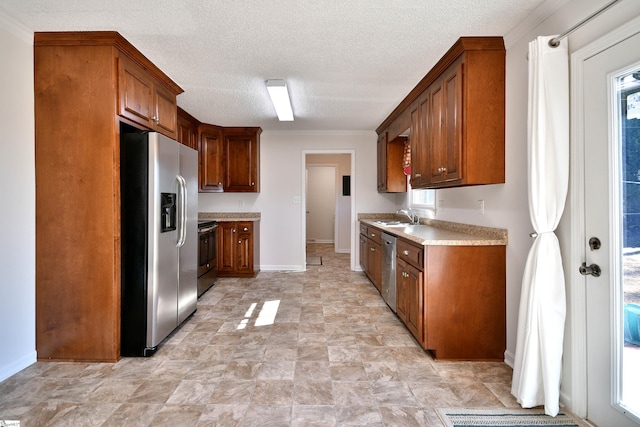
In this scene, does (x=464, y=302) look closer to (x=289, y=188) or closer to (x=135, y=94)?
(x=135, y=94)

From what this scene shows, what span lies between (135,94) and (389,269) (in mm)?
2826

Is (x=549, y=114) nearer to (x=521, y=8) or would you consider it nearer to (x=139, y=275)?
(x=521, y=8)

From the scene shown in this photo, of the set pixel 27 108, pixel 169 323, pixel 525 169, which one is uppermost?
pixel 27 108

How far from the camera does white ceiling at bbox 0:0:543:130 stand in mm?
1985

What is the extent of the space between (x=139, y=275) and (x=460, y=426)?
2321 millimetres

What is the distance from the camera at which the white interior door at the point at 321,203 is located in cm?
888

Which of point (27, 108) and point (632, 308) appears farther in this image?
point (27, 108)

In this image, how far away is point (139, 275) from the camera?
2.45m

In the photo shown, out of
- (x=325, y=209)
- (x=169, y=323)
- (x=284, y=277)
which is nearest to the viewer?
(x=169, y=323)

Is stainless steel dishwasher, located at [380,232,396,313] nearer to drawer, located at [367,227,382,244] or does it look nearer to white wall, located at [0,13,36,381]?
drawer, located at [367,227,382,244]

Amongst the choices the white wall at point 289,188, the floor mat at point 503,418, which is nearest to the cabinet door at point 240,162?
the white wall at point 289,188

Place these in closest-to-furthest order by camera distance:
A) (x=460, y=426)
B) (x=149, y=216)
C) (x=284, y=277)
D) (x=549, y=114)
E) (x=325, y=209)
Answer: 1. (x=460, y=426)
2. (x=549, y=114)
3. (x=149, y=216)
4. (x=284, y=277)
5. (x=325, y=209)

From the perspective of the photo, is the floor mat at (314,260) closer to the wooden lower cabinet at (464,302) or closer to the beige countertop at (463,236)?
the beige countertop at (463,236)

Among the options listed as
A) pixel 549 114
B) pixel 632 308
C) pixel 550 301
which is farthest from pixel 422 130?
pixel 632 308
